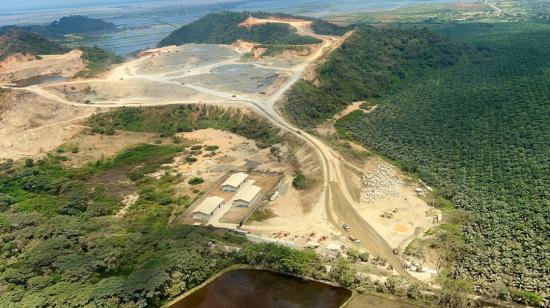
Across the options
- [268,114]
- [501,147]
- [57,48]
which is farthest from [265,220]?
[57,48]

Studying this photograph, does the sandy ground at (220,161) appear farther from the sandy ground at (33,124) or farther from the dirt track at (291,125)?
the sandy ground at (33,124)

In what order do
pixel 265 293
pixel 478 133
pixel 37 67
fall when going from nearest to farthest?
pixel 265 293 < pixel 478 133 < pixel 37 67

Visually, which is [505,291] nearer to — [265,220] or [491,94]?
[265,220]

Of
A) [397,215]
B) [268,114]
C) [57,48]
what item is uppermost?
[57,48]

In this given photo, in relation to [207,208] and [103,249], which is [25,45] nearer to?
[207,208]

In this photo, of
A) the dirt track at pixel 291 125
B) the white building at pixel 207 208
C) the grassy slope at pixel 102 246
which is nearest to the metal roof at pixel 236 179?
the white building at pixel 207 208

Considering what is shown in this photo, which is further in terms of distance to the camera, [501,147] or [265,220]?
[501,147]

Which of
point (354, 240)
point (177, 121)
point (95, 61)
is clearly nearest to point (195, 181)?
point (177, 121)
